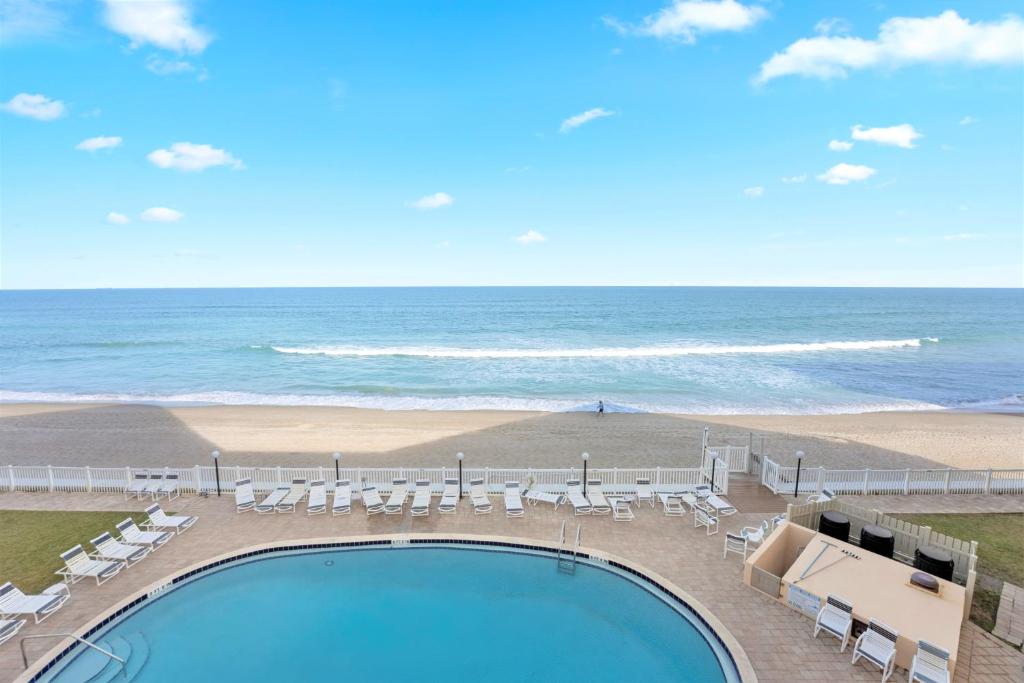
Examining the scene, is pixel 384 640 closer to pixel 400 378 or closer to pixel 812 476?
pixel 812 476

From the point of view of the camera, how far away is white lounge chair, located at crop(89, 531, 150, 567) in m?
9.42

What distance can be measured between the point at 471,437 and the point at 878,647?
14717 mm

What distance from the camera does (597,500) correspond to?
11.8 meters

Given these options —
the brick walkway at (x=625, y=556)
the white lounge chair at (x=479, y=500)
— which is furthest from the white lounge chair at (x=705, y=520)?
the white lounge chair at (x=479, y=500)

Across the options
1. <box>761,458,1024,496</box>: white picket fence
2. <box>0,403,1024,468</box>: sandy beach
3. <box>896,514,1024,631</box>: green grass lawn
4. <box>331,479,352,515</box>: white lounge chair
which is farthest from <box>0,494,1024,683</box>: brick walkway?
<box>0,403,1024,468</box>: sandy beach

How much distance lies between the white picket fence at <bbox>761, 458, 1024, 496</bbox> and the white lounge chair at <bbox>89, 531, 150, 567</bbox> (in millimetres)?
14191

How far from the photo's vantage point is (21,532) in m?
10.8

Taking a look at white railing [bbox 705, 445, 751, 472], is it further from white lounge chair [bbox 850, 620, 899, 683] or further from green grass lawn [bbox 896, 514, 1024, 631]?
white lounge chair [bbox 850, 620, 899, 683]

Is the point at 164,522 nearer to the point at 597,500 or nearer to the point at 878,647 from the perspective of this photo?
the point at 597,500

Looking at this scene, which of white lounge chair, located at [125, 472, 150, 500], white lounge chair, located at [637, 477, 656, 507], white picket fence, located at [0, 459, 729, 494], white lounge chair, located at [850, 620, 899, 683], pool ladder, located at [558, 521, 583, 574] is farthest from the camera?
white picket fence, located at [0, 459, 729, 494]

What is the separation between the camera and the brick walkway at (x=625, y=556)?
7000 mm

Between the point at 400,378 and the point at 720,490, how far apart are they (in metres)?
24.2

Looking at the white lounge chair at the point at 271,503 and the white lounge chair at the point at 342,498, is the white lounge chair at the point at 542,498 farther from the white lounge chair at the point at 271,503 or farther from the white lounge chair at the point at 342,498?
the white lounge chair at the point at 271,503

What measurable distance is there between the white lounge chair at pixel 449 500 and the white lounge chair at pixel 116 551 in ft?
19.1
